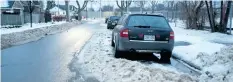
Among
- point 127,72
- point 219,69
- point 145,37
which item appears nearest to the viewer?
point 219,69

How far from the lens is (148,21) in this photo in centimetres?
1045

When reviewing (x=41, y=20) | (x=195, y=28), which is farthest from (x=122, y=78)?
(x=41, y=20)

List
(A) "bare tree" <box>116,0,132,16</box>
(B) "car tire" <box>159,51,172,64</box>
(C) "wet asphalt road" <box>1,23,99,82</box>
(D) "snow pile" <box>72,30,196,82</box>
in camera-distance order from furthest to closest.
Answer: (A) "bare tree" <box>116,0,132,16</box> → (B) "car tire" <box>159,51,172,64</box> → (C) "wet asphalt road" <box>1,23,99,82</box> → (D) "snow pile" <box>72,30,196,82</box>

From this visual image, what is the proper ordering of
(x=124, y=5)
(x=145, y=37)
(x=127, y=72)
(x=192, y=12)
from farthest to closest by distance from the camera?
(x=124, y=5), (x=192, y=12), (x=145, y=37), (x=127, y=72)

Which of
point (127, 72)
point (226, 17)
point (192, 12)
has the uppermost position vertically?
point (192, 12)

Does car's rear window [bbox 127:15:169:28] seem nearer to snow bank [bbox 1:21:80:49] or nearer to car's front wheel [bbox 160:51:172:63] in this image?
car's front wheel [bbox 160:51:172:63]

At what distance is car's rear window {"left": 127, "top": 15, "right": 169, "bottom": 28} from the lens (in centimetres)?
1030

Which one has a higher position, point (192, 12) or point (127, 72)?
point (192, 12)

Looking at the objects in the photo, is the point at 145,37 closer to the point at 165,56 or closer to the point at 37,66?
the point at 165,56

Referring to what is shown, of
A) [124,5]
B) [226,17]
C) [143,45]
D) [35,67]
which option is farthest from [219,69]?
[124,5]

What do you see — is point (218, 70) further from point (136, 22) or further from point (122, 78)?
point (136, 22)

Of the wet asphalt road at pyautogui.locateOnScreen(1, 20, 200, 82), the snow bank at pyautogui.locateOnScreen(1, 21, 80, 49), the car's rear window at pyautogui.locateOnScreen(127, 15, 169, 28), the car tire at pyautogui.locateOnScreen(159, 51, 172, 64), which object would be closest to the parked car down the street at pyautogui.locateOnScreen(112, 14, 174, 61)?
the car's rear window at pyautogui.locateOnScreen(127, 15, 169, 28)

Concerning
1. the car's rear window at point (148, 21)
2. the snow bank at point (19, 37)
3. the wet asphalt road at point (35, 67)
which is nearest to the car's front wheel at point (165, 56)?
the car's rear window at point (148, 21)

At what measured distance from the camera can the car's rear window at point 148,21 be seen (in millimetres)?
10305
